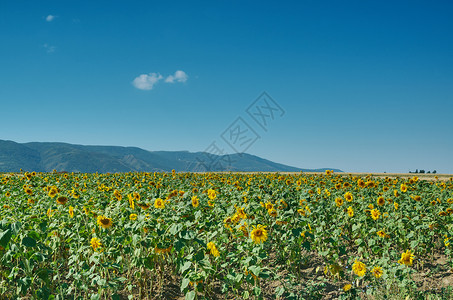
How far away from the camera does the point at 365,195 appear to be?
31.6ft

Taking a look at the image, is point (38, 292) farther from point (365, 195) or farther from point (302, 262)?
point (365, 195)

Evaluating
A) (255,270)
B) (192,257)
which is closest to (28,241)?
(192,257)

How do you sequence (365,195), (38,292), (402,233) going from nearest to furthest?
(38,292) < (402,233) < (365,195)

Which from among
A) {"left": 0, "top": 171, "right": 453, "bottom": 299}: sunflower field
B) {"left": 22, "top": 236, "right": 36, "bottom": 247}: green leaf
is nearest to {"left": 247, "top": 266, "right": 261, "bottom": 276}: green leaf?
{"left": 0, "top": 171, "right": 453, "bottom": 299}: sunflower field

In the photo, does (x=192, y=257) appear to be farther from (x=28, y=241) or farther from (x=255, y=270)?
(x=28, y=241)

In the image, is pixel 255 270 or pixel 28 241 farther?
pixel 255 270

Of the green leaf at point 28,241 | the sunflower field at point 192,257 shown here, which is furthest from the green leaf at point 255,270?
the green leaf at point 28,241

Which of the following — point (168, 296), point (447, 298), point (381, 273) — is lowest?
point (168, 296)

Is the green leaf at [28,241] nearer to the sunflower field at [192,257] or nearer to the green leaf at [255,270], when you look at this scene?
the sunflower field at [192,257]

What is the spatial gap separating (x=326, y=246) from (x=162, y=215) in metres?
3.65

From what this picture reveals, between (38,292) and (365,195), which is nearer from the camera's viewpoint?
(38,292)

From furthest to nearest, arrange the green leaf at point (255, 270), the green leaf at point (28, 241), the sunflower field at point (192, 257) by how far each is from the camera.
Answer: the sunflower field at point (192, 257), the green leaf at point (255, 270), the green leaf at point (28, 241)

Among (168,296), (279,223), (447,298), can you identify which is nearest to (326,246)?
(279,223)

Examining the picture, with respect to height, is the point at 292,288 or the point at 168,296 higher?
the point at 292,288
